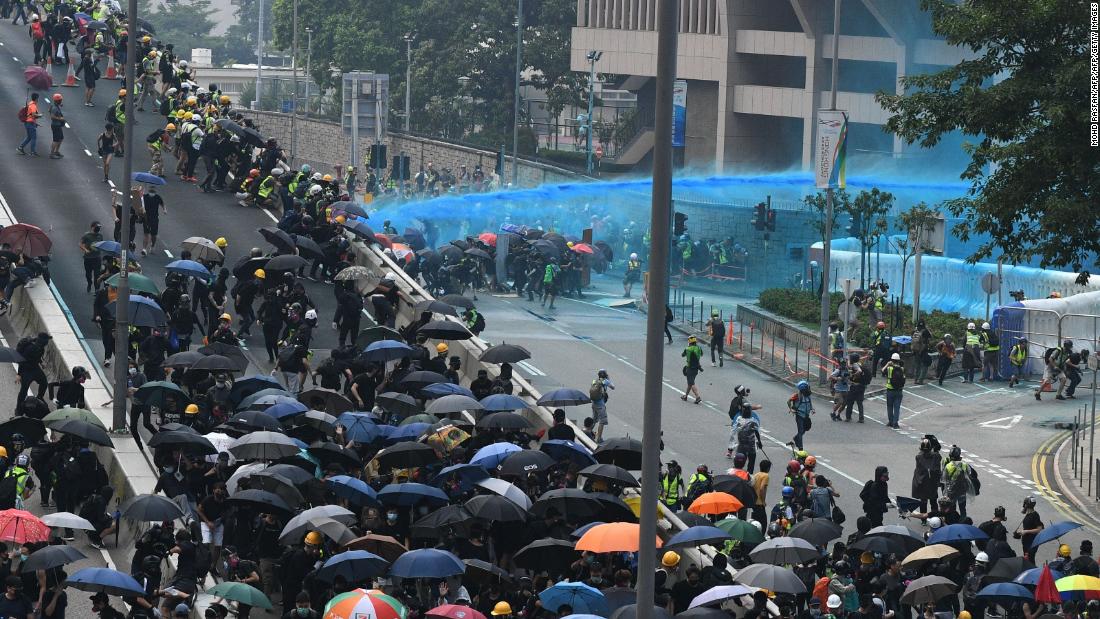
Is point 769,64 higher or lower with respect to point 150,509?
higher

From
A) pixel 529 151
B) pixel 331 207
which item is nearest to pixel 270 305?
pixel 331 207

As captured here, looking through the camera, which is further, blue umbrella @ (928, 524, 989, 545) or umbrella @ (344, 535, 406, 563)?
blue umbrella @ (928, 524, 989, 545)

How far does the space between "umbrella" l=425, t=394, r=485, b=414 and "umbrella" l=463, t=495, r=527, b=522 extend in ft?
15.8

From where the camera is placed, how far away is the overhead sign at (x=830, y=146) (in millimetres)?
46375

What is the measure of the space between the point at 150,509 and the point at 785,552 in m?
7.63

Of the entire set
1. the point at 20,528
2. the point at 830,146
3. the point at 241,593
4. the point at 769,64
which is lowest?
the point at 241,593

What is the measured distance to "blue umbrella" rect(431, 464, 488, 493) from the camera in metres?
24.3

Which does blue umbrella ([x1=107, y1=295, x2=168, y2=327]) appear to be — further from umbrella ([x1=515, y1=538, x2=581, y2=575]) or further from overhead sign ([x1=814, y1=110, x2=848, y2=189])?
overhead sign ([x1=814, y1=110, x2=848, y2=189])

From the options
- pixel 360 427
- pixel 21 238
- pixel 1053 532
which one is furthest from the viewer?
pixel 21 238

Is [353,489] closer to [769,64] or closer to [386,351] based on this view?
[386,351]

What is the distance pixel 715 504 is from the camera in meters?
25.1

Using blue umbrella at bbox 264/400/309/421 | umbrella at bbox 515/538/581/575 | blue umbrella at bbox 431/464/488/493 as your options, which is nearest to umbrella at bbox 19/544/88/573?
umbrella at bbox 515/538/581/575

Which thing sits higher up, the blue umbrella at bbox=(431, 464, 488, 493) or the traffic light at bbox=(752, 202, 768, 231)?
the traffic light at bbox=(752, 202, 768, 231)

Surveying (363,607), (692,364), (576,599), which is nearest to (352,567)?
(363,607)
